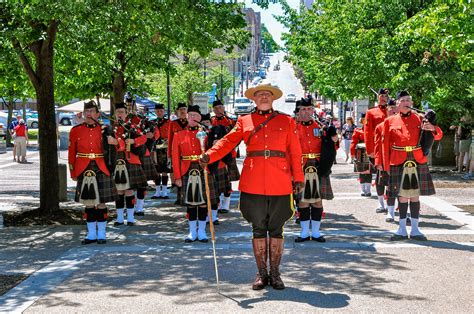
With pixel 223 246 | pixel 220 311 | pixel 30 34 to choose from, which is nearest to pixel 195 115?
pixel 223 246

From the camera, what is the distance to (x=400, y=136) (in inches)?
407

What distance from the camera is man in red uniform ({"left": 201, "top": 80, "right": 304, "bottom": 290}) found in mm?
7609

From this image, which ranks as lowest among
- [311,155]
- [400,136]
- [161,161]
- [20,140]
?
[161,161]

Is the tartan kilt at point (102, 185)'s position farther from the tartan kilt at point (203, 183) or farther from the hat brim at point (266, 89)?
the hat brim at point (266, 89)

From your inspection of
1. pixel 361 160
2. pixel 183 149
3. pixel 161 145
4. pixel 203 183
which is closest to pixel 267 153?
pixel 203 183

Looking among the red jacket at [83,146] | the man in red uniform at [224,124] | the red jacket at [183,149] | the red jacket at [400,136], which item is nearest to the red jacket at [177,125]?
the man in red uniform at [224,124]

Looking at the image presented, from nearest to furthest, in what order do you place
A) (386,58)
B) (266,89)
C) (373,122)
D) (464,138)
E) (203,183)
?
1. (266,89)
2. (203,183)
3. (373,122)
4. (386,58)
5. (464,138)

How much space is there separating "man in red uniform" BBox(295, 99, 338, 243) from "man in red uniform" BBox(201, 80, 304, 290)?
2601mm

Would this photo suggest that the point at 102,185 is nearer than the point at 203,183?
No

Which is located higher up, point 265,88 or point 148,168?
point 265,88

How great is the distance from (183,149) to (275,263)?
3.44 meters

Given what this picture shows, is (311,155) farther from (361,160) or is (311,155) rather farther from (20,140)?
(20,140)

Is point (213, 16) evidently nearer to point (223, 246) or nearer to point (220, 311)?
point (223, 246)

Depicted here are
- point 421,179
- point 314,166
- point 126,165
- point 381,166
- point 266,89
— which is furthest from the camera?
point 126,165
